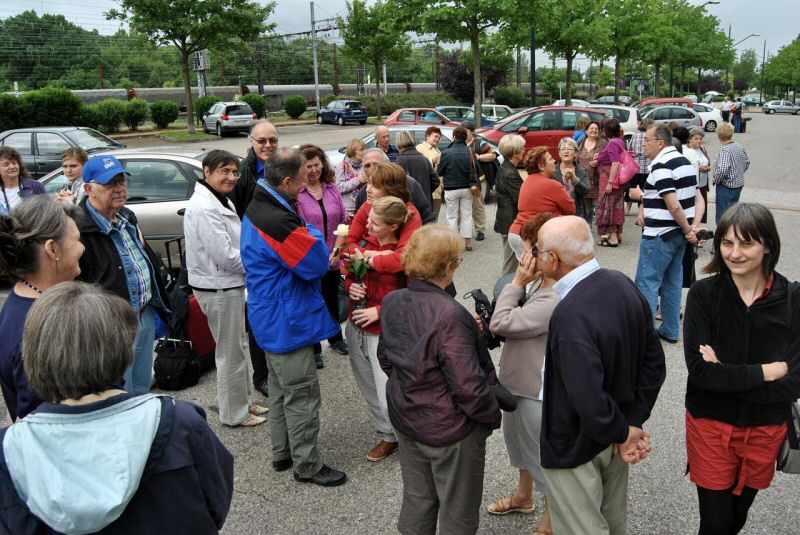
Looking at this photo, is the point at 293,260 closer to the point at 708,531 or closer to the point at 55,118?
the point at 708,531

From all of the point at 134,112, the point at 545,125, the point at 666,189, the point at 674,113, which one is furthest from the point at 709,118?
the point at 666,189

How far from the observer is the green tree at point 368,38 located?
117ft

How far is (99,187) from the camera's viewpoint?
3.59 m

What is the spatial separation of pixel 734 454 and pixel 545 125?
15326mm

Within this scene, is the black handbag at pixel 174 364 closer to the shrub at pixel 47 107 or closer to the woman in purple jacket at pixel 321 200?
the woman in purple jacket at pixel 321 200

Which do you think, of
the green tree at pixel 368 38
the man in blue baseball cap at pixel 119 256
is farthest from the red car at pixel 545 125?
the green tree at pixel 368 38

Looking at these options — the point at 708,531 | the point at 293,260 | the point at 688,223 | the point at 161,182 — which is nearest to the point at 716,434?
the point at 708,531

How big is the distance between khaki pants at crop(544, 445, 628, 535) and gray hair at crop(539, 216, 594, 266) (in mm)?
773

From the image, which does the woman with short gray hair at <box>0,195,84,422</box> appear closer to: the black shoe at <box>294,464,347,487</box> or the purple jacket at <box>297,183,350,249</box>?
the black shoe at <box>294,464,347,487</box>

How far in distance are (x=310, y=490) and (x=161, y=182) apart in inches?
218

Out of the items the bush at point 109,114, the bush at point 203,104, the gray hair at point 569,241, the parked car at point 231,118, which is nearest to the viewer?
the gray hair at point 569,241

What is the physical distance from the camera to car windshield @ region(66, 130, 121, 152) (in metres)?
12.9

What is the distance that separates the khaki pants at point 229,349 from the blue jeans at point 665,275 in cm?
351

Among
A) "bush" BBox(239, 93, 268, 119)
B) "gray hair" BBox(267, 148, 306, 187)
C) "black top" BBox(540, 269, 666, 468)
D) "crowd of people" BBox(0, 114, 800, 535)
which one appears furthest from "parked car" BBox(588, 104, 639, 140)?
"bush" BBox(239, 93, 268, 119)
